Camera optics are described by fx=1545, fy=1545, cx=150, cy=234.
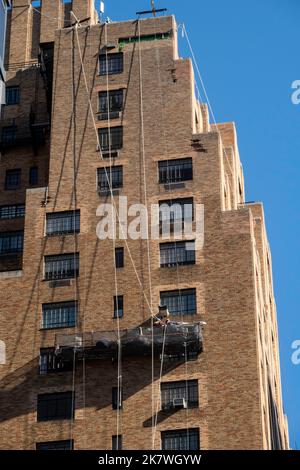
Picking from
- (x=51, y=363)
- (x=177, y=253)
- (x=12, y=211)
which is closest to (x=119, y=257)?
(x=177, y=253)

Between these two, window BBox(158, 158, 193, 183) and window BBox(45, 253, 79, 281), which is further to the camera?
window BBox(158, 158, 193, 183)

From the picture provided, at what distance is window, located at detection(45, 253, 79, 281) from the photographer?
4719 inches

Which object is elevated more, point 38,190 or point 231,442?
point 38,190

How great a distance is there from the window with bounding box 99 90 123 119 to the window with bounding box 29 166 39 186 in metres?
9.52

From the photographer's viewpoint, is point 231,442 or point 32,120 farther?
point 32,120

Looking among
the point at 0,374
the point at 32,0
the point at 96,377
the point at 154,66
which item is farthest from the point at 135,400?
the point at 32,0

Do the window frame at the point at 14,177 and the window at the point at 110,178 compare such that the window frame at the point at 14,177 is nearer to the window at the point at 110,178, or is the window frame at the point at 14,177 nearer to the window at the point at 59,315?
the window at the point at 110,178

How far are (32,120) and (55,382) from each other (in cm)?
2919

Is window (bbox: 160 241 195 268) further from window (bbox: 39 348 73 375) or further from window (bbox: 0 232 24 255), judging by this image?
window (bbox: 0 232 24 255)

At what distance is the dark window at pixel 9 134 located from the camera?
445 ft

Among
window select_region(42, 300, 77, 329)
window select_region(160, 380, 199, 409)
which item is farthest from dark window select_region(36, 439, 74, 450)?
window select_region(42, 300, 77, 329)

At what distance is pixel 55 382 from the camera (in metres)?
116

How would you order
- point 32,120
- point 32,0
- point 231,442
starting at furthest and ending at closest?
point 32,0 < point 32,120 < point 231,442

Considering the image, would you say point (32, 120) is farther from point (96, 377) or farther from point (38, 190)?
point (96, 377)
